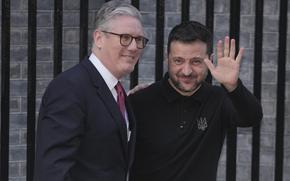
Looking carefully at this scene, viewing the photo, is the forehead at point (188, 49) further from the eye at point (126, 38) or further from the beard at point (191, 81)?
the eye at point (126, 38)

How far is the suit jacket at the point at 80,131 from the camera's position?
2430 mm

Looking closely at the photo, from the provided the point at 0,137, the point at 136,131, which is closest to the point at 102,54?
the point at 136,131

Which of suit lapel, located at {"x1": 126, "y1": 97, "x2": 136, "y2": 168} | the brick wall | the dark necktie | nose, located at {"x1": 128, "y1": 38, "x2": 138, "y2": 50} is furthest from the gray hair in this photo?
the brick wall

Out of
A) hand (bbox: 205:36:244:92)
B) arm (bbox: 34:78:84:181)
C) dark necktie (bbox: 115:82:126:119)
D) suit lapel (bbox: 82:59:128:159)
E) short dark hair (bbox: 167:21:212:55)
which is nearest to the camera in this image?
arm (bbox: 34:78:84:181)

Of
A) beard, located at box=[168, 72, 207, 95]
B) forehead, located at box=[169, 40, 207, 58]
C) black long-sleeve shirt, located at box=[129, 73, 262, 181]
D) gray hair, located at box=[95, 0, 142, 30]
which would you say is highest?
gray hair, located at box=[95, 0, 142, 30]

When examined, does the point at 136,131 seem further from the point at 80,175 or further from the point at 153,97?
the point at 80,175

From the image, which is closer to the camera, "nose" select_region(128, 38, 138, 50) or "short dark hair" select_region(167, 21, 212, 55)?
"nose" select_region(128, 38, 138, 50)

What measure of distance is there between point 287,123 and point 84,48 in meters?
2.46

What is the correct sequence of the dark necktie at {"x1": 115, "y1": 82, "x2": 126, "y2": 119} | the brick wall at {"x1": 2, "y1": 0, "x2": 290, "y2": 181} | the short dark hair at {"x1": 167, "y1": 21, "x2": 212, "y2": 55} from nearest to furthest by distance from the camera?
the dark necktie at {"x1": 115, "y1": 82, "x2": 126, "y2": 119} → the short dark hair at {"x1": 167, "y1": 21, "x2": 212, "y2": 55} → the brick wall at {"x1": 2, "y1": 0, "x2": 290, "y2": 181}

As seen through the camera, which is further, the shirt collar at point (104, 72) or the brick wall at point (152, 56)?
the brick wall at point (152, 56)

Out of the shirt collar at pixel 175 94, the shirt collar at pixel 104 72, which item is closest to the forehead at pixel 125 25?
the shirt collar at pixel 104 72

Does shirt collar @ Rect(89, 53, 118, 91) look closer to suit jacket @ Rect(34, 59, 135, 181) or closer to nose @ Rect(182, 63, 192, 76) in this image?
suit jacket @ Rect(34, 59, 135, 181)

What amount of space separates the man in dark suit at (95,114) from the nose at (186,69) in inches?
10.8

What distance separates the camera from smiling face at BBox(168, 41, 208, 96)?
293 cm
